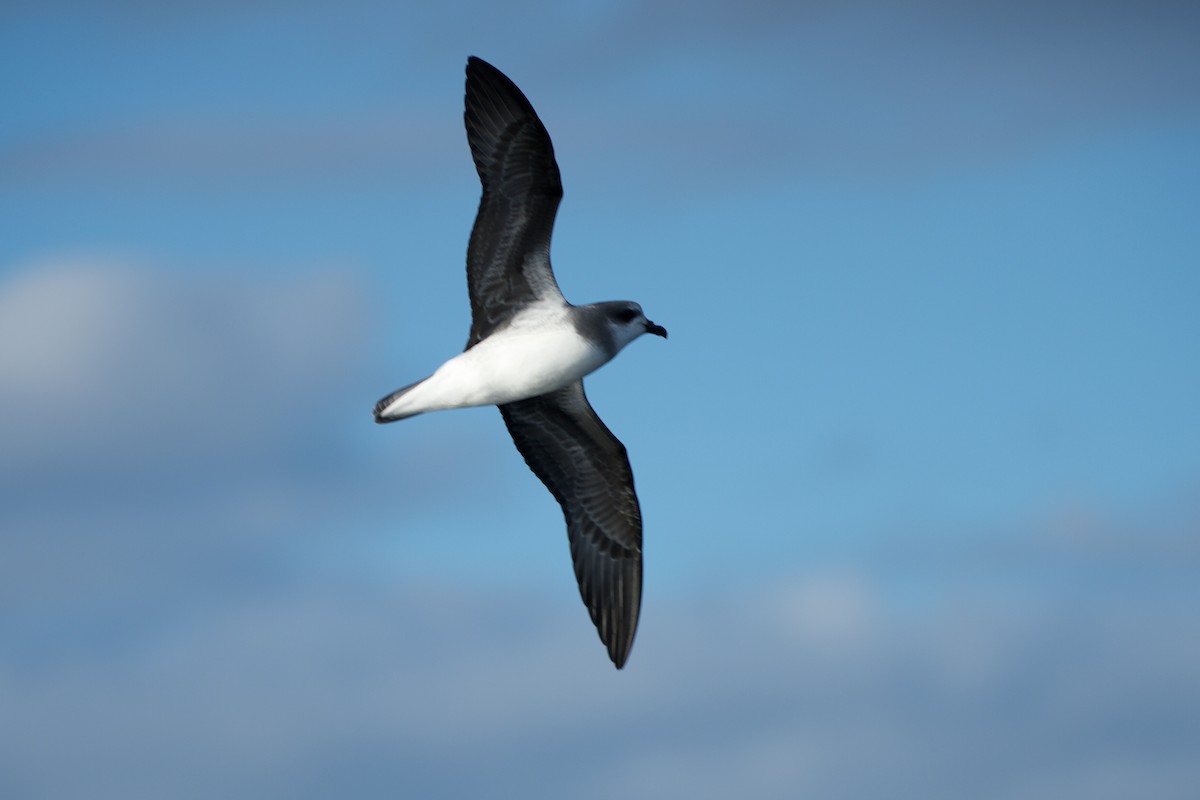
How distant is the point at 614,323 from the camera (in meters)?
20.4

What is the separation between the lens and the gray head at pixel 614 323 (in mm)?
20094

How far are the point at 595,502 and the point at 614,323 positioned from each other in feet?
9.19

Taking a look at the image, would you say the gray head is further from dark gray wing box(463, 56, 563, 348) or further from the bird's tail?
the bird's tail

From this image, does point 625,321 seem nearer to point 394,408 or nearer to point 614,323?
point 614,323

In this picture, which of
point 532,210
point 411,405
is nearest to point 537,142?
point 532,210

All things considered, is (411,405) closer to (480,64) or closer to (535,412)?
(535,412)

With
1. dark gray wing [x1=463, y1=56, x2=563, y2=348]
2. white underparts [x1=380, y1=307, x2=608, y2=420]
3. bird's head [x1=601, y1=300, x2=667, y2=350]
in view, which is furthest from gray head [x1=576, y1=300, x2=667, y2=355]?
dark gray wing [x1=463, y1=56, x2=563, y2=348]

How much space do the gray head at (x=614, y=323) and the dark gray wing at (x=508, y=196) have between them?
0.55 m

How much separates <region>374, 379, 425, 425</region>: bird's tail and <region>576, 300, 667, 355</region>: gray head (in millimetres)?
2094

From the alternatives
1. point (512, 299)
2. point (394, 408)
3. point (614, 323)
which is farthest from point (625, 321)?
point (394, 408)

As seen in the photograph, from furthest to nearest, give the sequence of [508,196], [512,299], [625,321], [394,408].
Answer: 1. [625,321]
2. [512,299]
3. [508,196]
4. [394,408]

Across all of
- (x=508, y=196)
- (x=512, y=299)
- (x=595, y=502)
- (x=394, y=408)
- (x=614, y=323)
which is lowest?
(x=595, y=502)

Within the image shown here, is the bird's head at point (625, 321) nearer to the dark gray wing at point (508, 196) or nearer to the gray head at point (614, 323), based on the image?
the gray head at point (614, 323)

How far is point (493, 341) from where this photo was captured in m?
19.9
